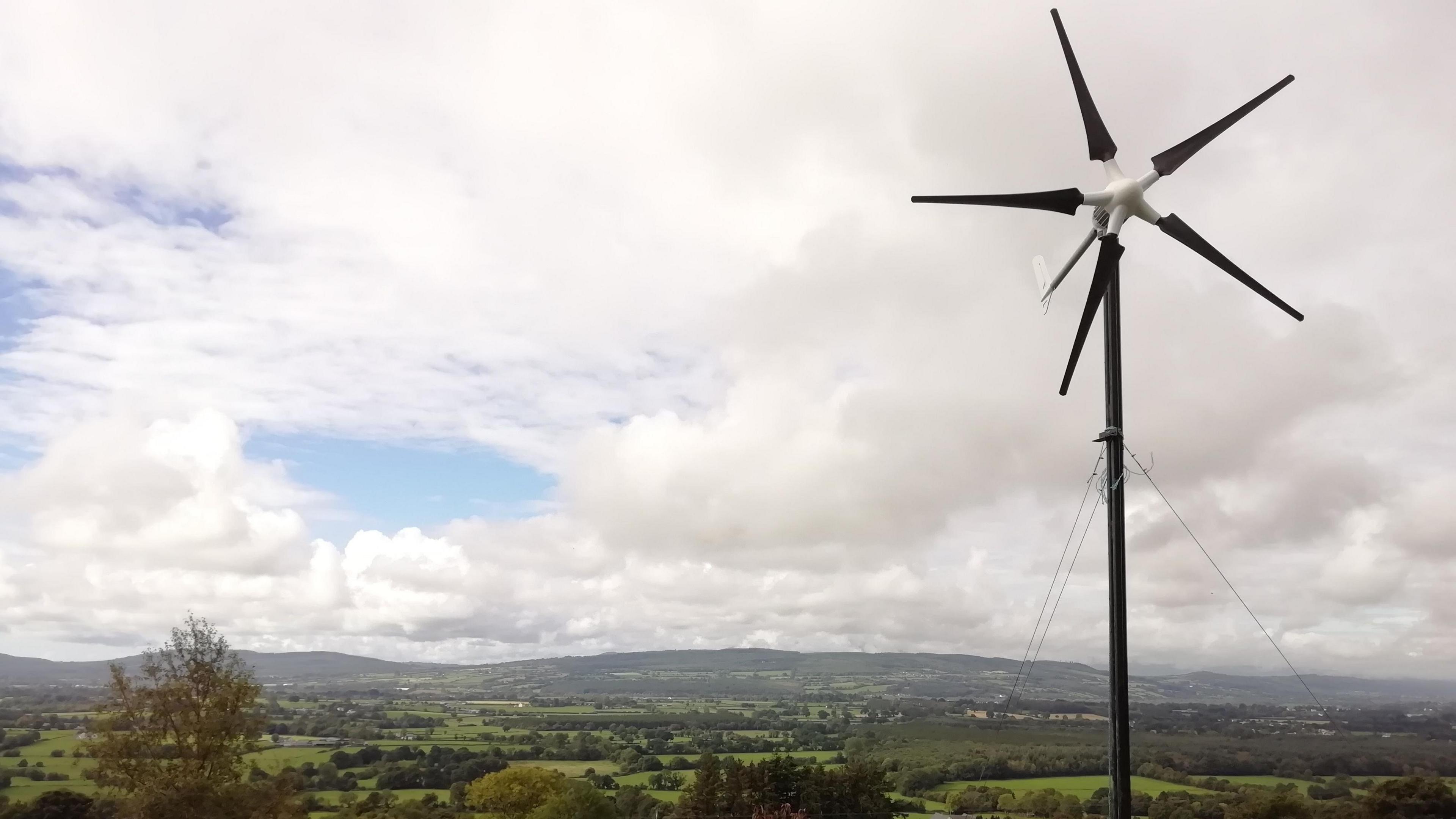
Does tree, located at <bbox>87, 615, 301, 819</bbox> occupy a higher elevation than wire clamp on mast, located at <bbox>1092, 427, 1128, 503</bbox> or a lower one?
lower

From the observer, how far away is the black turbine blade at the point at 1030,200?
15031 millimetres

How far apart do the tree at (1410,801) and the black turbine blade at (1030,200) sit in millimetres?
42529

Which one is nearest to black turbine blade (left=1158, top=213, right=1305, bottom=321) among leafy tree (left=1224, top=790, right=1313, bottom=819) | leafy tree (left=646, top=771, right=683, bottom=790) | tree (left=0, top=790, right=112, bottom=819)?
leafy tree (left=1224, top=790, right=1313, bottom=819)

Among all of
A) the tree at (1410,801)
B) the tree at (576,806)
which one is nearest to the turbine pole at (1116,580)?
the tree at (576,806)

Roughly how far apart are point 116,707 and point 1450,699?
87334 mm

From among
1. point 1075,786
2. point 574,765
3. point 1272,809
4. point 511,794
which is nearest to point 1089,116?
point 1272,809

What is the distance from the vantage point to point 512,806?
4825cm

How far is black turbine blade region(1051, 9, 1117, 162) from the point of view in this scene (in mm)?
16109

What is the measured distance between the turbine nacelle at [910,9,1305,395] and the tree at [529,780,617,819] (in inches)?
1558

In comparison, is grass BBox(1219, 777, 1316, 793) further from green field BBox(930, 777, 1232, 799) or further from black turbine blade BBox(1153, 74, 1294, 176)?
black turbine blade BBox(1153, 74, 1294, 176)

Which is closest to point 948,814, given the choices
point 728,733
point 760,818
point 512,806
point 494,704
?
point 512,806

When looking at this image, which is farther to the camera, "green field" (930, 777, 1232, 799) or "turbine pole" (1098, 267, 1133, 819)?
"green field" (930, 777, 1232, 799)

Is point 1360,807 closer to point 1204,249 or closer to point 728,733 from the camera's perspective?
point 1204,249

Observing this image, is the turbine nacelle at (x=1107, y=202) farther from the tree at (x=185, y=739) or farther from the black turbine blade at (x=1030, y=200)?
the tree at (x=185, y=739)
